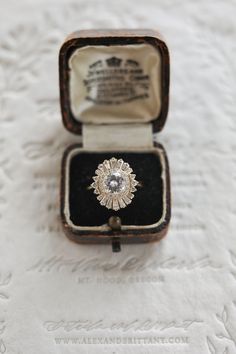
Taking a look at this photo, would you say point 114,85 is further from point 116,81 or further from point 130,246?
point 130,246

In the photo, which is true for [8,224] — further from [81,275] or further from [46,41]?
[46,41]

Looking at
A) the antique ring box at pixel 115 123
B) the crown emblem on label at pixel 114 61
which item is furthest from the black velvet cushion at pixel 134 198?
the crown emblem on label at pixel 114 61

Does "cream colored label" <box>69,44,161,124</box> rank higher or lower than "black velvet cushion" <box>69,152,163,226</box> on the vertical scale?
higher

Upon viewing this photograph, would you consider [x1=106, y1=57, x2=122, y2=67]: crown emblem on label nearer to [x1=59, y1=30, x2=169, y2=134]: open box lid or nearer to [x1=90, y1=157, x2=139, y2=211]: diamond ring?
[x1=59, y1=30, x2=169, y2=134]: open box lid

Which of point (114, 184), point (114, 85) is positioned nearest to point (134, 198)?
point (114, 184)

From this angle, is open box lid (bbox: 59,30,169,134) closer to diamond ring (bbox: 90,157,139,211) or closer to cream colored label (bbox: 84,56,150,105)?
cream colored label (bbox: 84,56,150,105)

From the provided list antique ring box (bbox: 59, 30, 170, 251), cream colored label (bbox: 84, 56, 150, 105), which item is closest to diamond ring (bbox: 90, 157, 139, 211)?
antique ring box (bbox: 59, 30, 170, 251)
